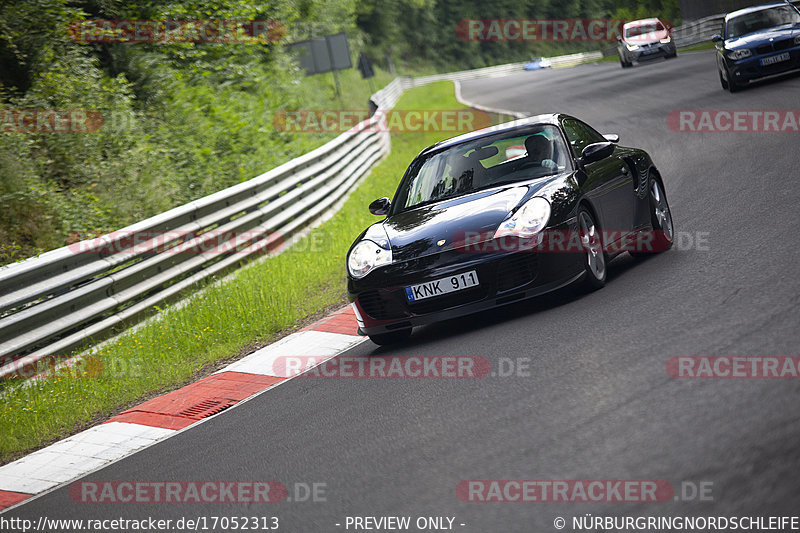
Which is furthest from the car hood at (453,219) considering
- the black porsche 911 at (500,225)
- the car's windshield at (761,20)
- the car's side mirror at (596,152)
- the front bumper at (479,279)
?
the car's windshield at (761,20)

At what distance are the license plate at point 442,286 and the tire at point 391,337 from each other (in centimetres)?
54

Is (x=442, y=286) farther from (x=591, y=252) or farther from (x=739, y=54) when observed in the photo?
(x=739, y=54)

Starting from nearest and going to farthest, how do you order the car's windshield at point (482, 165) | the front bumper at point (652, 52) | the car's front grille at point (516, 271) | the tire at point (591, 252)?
the car's front grille at point (516, 271) < the tire at point (591, 252) < the car's windshield at point (482, 165) < the front bumper at point (652, 52)

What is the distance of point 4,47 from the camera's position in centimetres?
1343

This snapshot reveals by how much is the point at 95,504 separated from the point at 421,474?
186 centimetres

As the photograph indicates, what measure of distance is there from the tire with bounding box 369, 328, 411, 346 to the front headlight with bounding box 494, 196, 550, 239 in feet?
3.76

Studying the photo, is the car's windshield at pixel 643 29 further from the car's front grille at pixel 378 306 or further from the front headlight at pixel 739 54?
the car's front grille at pixel 378 306

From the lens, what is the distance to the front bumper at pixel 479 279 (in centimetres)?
639

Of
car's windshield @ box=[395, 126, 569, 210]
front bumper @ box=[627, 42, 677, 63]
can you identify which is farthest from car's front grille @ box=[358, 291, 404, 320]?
front bumper @ box=[627, 42, 677, 63]

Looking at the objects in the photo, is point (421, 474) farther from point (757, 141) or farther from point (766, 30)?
point (766, 30)

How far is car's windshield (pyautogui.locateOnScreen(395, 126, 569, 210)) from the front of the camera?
7.38m

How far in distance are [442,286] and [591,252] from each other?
1144 mm

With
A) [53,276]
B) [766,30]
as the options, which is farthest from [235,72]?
[53,276]

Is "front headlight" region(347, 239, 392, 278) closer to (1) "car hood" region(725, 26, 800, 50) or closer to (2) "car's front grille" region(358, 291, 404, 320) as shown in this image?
(2) "car's front grille" region(358, 291, 404, 320)
